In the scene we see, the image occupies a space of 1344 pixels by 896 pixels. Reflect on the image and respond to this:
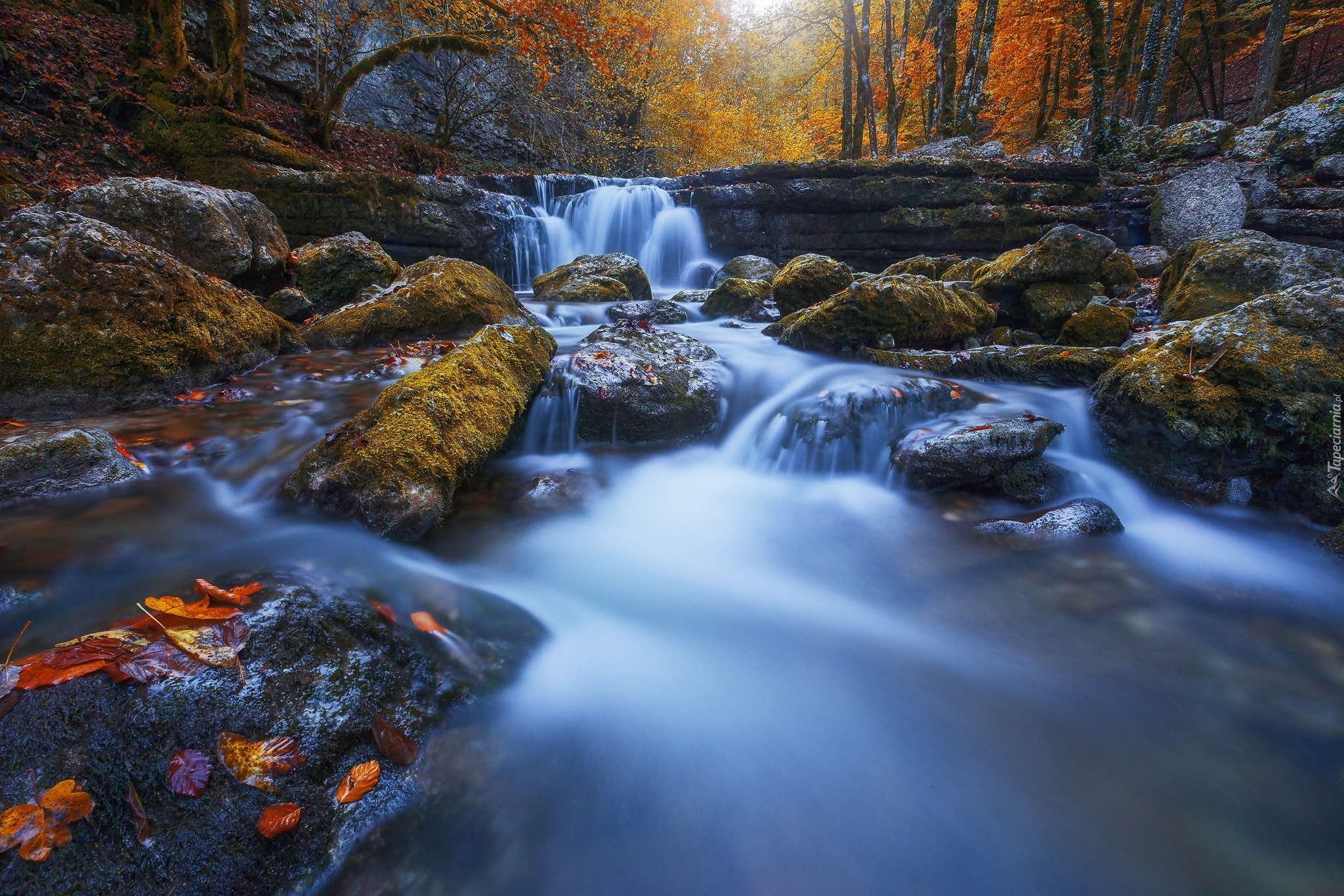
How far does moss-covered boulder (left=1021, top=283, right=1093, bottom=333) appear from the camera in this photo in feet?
21.6

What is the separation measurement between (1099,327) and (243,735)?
25.0 feet

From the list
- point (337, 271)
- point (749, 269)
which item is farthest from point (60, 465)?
point (749, 269)

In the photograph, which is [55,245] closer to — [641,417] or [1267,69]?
[641,417]

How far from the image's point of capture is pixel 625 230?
44.1 feet

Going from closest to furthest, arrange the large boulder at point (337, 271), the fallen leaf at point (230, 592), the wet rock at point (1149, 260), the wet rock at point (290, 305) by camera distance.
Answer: the fallen leaf at point (230, 592)
the wet rock at point (290, 305)
the large boulder at point (337, 271)
the wet rock at point (1149, 260)

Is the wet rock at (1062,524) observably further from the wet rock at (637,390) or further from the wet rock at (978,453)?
the wet rock at (637,390)

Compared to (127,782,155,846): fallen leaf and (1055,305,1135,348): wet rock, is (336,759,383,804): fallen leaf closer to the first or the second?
(127,782,155,846): fallen leaf

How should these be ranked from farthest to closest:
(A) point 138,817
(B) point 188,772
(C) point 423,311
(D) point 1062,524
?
1. (C) point 423,311
2. (D) point 1062,524
3. (B) point 188,772
4. (A) point 138,817

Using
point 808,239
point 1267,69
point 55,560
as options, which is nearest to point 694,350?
point 55,560

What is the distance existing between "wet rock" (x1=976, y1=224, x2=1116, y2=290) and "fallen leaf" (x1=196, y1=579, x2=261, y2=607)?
8.08 m

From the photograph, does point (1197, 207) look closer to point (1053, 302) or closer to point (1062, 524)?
point (1053, 302)

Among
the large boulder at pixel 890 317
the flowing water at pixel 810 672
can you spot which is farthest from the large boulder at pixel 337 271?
the large boulder at pixel 890 317

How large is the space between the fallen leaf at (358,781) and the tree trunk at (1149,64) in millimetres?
22791

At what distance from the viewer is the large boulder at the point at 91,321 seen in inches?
139
